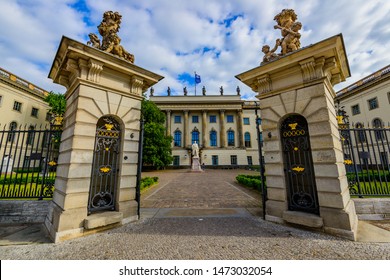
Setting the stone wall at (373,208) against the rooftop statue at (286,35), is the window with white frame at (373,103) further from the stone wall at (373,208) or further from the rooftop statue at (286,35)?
the rooftop statue at (286,35)

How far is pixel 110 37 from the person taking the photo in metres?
5.48

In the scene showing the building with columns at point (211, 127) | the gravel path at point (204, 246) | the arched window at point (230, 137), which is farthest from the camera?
the arched window at point (230, 137)

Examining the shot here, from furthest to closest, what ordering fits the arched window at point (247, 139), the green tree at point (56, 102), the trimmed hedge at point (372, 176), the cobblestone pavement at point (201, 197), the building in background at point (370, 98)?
the arched window at point (247, 139), the green tree at point (56, 102), the building in background at point (370, 98), the cobblestone pavement at point (201, 197), the trimmed hedge at point (372, 176)

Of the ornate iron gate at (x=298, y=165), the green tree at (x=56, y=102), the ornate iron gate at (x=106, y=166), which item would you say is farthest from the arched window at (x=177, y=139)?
the ornate iron gate at (x=298, y=165)

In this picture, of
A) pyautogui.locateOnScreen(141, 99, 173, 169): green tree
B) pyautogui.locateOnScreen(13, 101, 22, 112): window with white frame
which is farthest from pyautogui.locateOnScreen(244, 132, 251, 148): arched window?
pyautogui.locateOnScreen(13, 101, 22, 112): window with white frame

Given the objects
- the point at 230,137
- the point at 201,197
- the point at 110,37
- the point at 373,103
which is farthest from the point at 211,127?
the point at 110,37

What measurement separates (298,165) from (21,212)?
8.34 metres

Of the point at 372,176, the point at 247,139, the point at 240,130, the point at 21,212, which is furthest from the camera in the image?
the point at 247,139

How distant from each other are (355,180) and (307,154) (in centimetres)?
245

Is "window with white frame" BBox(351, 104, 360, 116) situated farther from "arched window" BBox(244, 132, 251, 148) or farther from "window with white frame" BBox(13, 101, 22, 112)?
"window with white frame" BBox(13, 101, 22, 112)

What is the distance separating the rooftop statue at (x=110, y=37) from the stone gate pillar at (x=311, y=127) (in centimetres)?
402

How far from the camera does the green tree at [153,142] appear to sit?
3031 centimetres

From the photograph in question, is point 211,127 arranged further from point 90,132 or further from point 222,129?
point 90,132
